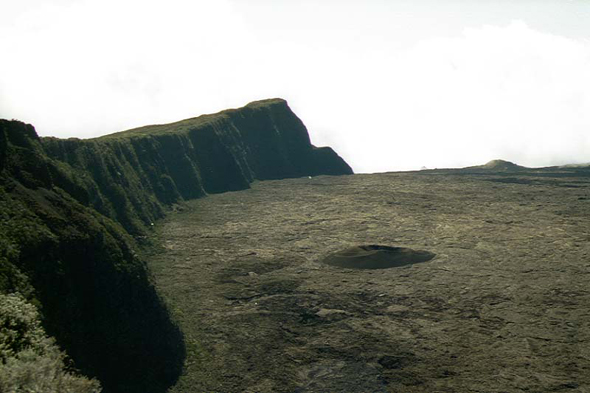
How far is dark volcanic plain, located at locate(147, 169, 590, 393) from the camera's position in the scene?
2255 centimetres

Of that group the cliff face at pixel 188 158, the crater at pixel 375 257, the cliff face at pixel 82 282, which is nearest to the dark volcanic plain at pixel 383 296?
the crater at pixel 375 257

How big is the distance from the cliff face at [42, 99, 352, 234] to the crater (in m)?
12.8

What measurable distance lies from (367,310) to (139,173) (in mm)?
27472

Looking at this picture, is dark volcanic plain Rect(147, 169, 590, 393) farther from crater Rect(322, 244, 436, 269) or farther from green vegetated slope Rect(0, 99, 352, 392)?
green vegetated slope Rect(0, 99, 352, 392)

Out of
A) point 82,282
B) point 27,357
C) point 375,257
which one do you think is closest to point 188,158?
point 375,257

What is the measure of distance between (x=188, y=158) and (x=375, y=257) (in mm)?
27569

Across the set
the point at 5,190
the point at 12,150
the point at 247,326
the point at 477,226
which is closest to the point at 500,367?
the point at 247,326

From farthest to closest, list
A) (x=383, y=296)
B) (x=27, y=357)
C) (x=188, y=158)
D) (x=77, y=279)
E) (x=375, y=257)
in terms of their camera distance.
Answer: (x=188, y=158) < (x=375, y=257) < (x=383, y=296) < (x=77, y=279) < (x=27, y=357)

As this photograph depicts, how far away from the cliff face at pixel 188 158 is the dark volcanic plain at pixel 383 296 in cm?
295

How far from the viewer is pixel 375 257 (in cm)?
3734

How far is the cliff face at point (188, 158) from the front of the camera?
41438mm

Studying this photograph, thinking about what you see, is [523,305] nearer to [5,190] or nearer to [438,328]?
[438,328]

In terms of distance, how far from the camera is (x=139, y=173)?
50.7 m

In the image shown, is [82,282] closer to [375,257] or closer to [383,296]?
[383,296]
